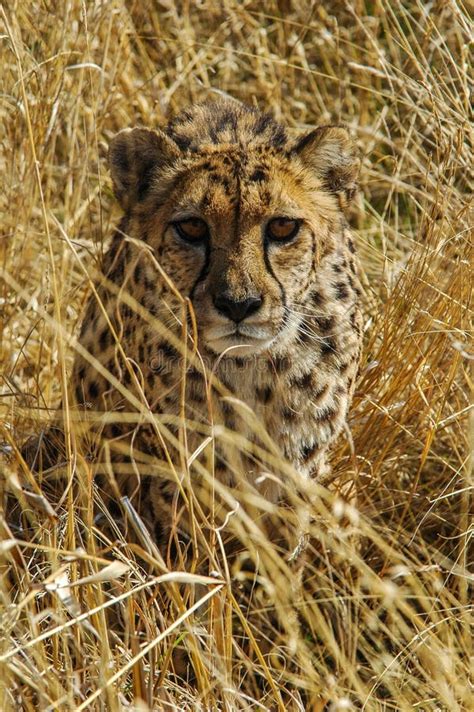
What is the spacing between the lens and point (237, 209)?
9.10ft

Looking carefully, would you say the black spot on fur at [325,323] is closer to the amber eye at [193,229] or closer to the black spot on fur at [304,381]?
the black spot on fur at [304,381]

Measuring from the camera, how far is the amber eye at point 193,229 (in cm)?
284

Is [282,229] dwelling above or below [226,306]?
above

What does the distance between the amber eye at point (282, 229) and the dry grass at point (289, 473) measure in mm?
459

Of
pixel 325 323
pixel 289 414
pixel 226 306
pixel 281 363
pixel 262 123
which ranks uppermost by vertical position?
pixel 262 123

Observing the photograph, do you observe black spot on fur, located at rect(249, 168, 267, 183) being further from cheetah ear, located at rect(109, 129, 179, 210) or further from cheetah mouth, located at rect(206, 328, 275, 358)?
cheetah mouth, located at rect(206, 328, 275, 358)

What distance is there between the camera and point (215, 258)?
276 centimetres

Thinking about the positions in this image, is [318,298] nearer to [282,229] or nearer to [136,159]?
[282,229]

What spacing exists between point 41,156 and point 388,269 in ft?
4.10

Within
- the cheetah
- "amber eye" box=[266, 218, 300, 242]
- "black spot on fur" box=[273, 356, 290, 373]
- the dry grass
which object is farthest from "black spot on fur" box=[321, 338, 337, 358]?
"amber eye" box=[266, 218, 300, 242]

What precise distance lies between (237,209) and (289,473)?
768 millimetres

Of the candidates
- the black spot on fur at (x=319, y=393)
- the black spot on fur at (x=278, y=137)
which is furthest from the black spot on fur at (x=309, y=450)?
the black spot on fur at (x=278, y=137)

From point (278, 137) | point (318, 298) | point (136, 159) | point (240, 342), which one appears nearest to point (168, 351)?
point (240, 342)

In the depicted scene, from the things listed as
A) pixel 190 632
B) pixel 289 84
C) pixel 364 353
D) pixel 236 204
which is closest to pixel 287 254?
pixel 236 204
